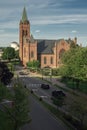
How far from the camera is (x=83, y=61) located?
247 feet

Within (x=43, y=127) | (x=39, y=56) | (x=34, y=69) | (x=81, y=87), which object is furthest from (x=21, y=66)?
(x=43, y=127)

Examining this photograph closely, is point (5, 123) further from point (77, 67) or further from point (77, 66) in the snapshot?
point (77, 66)

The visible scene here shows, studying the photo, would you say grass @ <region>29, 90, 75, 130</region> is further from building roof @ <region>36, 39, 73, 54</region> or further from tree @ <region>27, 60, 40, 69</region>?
building roof @ <region>36, 39, 73, 54</region>

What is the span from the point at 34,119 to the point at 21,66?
10249cm

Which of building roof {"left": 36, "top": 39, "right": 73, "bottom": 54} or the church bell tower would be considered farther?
the church bell tower

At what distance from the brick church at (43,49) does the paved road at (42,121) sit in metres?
86.8

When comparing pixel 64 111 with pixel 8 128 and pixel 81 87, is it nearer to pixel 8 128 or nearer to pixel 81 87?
pixel 8 128

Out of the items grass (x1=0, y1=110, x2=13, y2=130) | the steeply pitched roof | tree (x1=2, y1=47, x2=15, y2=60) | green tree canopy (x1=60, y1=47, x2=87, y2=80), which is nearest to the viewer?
grass (x1=0, y1=110, x2=13, y2=130)

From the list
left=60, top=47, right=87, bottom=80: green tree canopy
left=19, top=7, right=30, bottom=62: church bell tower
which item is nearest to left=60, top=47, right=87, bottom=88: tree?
left=60, top=47, right=87, bottom=80: green tree canopy

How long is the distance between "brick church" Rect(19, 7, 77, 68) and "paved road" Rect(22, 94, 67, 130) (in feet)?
285

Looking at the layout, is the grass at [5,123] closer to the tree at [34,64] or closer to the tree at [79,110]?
the tree at [79,110]

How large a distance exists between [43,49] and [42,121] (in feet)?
325

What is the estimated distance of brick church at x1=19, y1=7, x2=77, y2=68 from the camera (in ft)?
455

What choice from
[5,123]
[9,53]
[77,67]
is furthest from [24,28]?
[5,123]
